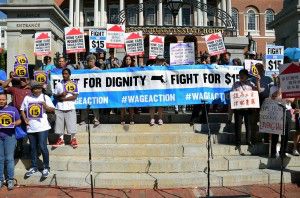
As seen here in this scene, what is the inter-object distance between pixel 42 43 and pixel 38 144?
4324mm

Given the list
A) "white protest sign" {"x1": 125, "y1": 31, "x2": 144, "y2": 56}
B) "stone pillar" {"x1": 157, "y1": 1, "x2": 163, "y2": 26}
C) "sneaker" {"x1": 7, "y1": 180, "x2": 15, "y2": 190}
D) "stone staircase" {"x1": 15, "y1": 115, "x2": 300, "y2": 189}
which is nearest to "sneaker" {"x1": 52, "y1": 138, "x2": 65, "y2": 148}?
"stone staircase" {"x1": 15, "y1": 115, "x2": 300, "y2": 189}

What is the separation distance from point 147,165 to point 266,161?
2.59 m

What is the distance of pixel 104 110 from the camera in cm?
1257

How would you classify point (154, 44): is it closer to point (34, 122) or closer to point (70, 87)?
point (70, 87)

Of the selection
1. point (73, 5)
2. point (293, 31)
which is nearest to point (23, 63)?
point (293, 31)

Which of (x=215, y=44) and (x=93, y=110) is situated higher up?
(x=215, y=44)

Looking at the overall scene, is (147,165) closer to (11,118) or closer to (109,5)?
(11,118)

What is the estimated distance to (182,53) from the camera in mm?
13164

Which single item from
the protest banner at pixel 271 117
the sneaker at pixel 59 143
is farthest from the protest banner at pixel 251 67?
the sneaker at pixel 59 143

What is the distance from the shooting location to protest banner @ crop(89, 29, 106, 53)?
45.2 ft

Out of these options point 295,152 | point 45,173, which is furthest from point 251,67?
point 45,173

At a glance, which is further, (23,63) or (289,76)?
(23,63)

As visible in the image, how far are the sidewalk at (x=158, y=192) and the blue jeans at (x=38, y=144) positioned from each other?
63 cm

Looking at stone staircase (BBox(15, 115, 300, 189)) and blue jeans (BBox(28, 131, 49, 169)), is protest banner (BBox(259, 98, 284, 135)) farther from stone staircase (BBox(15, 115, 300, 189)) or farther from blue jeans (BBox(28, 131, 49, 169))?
blue jeans (BBox(28, 131, 49, 169))
